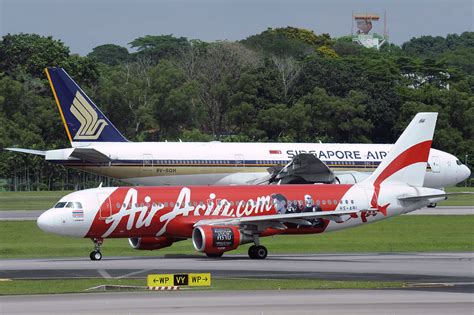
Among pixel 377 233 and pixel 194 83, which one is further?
pixel 194 83

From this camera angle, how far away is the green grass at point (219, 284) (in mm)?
31812

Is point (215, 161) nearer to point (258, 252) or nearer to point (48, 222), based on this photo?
point (258, 252)

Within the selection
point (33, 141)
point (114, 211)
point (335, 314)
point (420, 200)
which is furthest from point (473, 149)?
point (335, 314)

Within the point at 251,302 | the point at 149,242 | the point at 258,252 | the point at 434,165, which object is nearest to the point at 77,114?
the point at 434,165

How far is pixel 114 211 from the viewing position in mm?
42500

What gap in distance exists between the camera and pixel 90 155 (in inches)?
2655

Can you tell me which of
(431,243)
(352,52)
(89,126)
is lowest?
(431,243)

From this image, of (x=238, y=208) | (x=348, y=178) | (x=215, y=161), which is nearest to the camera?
(x=238, y=208)

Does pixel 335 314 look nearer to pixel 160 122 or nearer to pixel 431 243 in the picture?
pixel 431 243

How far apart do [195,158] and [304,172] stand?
6930mm

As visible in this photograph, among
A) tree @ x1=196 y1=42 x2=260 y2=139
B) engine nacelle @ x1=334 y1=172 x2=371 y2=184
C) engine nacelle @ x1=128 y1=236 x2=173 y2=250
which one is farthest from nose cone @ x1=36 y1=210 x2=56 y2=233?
tree @ x1=196 y1=42 x2=260 y2=139

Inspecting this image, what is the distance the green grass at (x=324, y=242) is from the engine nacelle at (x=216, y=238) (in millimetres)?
3888

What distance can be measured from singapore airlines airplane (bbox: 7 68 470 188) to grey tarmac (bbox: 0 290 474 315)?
35894mm

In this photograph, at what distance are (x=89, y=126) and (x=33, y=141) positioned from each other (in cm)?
3716
